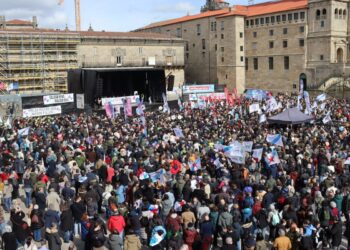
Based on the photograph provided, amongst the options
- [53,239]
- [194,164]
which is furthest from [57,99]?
[53,239]

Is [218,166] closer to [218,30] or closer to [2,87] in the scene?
[2,87]

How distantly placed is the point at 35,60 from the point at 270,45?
33968mm

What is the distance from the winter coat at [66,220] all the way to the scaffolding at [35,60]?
40059 millimetres

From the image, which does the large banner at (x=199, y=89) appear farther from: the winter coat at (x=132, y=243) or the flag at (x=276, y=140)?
the winter coat at (x=132, y=243)

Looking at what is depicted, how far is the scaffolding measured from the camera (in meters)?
46.8

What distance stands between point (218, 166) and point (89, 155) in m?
5.56

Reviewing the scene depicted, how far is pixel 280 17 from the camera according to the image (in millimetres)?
60688

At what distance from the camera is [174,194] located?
1226cm

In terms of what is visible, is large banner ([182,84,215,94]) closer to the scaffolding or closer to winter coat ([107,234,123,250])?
the scaffolding

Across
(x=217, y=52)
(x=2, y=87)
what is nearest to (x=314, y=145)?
(x=2, y=87)

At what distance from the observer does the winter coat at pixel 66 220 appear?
1020 centimetres

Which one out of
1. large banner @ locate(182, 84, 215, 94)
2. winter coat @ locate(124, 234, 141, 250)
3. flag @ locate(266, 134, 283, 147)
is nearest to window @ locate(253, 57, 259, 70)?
large banner @ locate(182, 84, 215, 94)

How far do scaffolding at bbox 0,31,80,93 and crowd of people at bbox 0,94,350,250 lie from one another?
93.6 ft

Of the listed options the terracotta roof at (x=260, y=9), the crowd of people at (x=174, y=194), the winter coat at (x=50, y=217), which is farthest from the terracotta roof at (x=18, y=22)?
the winter coat at (x=50, y=217)
